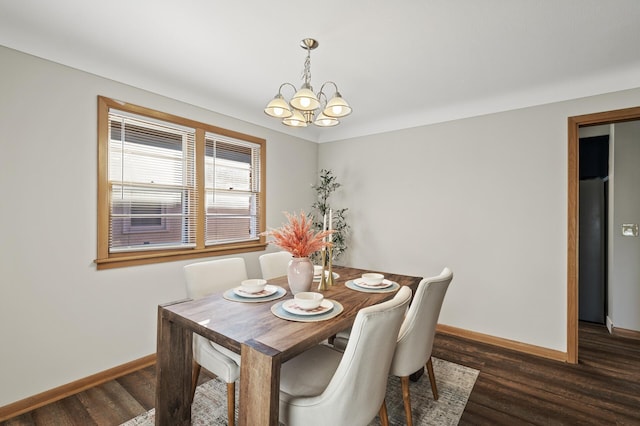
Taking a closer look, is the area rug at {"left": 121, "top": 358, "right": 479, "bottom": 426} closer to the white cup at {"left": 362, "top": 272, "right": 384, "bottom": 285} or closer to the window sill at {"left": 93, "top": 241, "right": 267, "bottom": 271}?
the white cup at {"left": 362, "top": 272, "right": 384, "bottom": 285}

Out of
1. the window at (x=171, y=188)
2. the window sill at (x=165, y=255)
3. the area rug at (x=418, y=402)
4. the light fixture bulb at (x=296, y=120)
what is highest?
the light fixture bulb at (x=296, y=120)

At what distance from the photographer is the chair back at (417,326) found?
1.68 m

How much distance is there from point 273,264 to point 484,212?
2.23m

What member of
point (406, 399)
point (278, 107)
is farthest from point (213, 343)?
point (278, 107)

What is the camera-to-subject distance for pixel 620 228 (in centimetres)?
338

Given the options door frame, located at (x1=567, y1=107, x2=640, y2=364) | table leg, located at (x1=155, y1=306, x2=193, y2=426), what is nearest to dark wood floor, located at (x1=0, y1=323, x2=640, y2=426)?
door frame, located at (x1=567, y1=107, x2=640, y2=364)

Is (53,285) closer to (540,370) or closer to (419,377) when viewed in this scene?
(419,377)

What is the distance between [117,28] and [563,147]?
12.0 ft

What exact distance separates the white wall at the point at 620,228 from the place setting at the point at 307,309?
360 cm

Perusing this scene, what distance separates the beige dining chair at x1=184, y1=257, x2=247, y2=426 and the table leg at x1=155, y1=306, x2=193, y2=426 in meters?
0.08

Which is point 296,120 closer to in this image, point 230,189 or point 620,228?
point 230,189

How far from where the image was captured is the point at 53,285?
216 centimetres

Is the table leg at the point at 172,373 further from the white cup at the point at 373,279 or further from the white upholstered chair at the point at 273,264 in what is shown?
the white cup at the point at 373,279

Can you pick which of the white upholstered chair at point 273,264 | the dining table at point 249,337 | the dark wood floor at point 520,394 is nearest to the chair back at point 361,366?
the dining table at point 249,337
